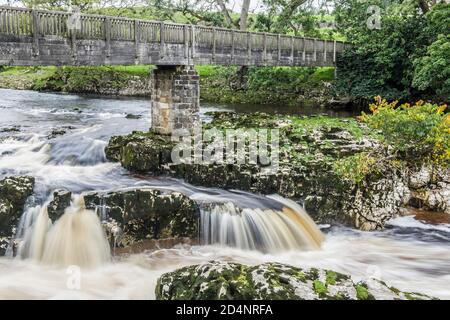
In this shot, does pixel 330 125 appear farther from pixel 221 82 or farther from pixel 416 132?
pixel 221 82

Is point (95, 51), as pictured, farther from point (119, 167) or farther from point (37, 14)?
point (119, 167)

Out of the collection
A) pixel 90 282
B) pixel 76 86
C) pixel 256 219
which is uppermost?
pixel 76 86

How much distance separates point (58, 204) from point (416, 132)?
11635mm

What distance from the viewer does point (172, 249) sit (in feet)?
42.4

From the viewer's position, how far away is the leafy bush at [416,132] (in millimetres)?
15586

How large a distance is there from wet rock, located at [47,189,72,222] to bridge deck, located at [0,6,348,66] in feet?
15.4

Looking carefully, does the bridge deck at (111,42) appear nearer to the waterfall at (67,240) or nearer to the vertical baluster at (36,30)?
the vertical baluster at (36,30)

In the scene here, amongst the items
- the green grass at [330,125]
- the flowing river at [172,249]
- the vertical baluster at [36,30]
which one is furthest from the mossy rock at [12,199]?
the green grass at [330,125]

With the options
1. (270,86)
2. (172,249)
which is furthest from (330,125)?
(270,86)

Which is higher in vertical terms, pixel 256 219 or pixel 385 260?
A: pixel 256 219

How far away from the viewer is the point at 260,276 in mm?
8070

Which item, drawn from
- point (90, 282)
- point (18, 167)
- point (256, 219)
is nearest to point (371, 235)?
point (256, 219)

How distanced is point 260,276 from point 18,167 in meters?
12.1
